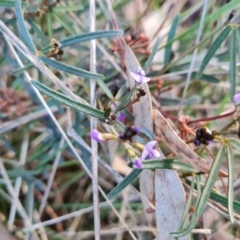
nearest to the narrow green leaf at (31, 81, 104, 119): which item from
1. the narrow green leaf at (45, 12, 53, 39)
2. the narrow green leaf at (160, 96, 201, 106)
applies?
the narrow green leaf at (45, 12, 53, 39)

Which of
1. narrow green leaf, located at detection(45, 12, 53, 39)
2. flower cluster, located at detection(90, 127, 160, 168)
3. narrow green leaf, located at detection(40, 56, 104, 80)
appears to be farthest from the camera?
narrow green leaf, located at detection(45, 12, 53, 39)

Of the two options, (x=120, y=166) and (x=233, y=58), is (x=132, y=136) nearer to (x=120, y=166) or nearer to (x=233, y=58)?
(x=233, y=58)

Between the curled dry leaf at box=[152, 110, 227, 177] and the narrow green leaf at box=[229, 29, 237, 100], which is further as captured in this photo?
the narrow green leaf at box=[229, 29, 237, 100]

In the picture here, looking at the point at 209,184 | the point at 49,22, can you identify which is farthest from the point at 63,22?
the point at 209,184

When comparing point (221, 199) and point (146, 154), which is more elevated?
point (146, 154)

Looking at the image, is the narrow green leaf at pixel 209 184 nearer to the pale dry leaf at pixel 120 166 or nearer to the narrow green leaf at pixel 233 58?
the narrow green leaf at pixel 233 58

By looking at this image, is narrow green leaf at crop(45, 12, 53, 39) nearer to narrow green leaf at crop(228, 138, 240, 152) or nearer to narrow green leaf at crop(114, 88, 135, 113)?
narrow green leaf at crop(114, 88, 135, 113)

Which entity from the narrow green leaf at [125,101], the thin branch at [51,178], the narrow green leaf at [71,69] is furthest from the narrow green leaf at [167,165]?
the thin branch at [51,178]

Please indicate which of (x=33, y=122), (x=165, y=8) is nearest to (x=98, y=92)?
(x=33, y=122)

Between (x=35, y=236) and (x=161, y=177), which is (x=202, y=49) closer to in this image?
(x=161, y=177)
